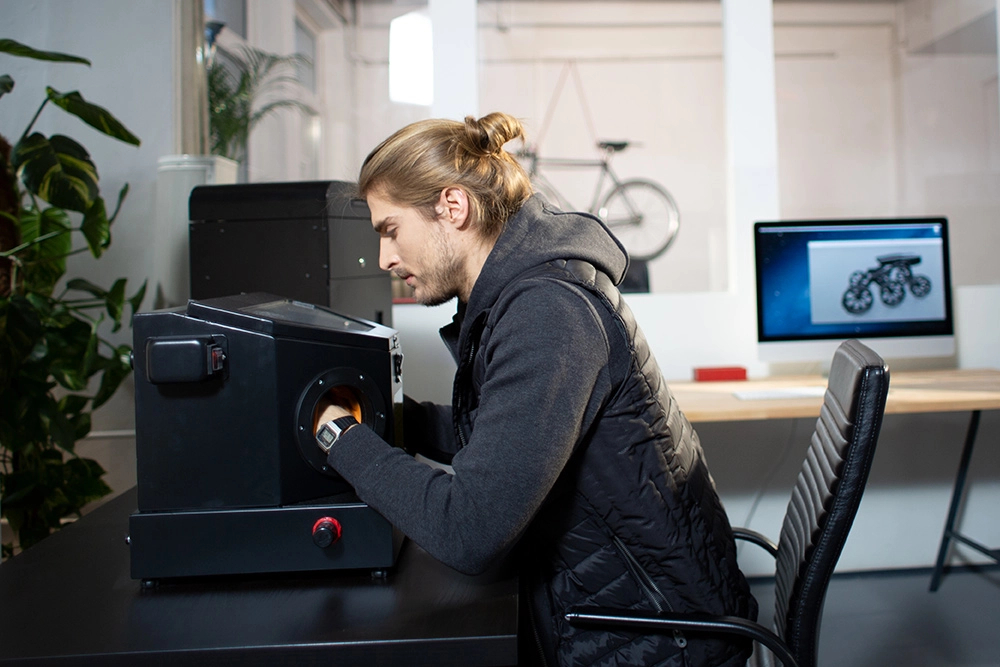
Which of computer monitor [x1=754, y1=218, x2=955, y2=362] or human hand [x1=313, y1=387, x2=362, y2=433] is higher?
computer monitor [x1=754, y1=218, x2=955, y2=362]

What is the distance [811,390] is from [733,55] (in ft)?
3.83

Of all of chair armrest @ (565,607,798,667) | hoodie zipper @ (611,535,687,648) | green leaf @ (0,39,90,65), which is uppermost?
green leaf @ (0,39,90,65)

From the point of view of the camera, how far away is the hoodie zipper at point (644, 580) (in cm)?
105

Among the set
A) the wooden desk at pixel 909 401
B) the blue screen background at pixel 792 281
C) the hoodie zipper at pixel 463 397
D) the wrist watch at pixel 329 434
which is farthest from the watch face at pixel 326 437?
the blue screen background at pixel 792 281

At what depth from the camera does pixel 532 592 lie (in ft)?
3.74

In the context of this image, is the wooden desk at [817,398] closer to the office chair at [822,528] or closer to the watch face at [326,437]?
the office chair at [822,528]

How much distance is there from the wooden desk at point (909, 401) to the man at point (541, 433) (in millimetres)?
930

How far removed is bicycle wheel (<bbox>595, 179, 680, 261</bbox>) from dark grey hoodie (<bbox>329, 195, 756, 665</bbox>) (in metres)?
3.30

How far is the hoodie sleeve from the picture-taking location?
89cm

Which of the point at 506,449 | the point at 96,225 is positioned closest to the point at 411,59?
Result: the point at 96,225

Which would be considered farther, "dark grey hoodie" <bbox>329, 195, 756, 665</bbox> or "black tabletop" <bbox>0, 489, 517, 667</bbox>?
"dark grey hoodie" <bbox>329, 195, 756, 665</bbox>

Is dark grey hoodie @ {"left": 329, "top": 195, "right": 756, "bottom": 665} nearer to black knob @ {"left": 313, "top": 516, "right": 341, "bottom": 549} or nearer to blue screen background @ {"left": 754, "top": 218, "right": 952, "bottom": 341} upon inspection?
black knob @ {"left": 313, "top": 516, "right": 341, "bottom": 549}

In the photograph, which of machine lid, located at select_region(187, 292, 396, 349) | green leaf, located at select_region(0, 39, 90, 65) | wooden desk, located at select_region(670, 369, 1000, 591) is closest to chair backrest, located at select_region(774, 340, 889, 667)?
machine lid, located at select_region(187, 292, 396, 349)

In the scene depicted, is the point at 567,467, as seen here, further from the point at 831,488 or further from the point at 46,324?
the point at 46,324
